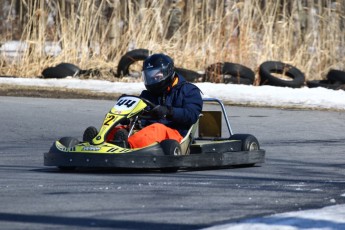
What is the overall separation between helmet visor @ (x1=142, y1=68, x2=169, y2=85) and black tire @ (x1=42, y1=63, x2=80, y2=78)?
10.5 meters

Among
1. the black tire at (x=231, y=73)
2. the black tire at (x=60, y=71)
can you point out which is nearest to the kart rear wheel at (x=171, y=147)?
the black tire at (x=231, y=73)

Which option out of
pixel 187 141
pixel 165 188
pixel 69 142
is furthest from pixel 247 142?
pixel 165 188

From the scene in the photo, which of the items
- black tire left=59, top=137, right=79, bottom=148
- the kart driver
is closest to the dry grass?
the kart driver

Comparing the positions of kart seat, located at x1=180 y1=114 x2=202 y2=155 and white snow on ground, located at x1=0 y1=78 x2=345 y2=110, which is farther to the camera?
white snow on ground, located at x1=0 y1=78 x2=345 y2=110

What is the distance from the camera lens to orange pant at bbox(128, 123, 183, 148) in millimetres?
9914

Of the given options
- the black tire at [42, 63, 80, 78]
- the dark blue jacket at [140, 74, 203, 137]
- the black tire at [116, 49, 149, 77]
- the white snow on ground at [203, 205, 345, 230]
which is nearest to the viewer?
the white snow on ground at [203, 205, 345, 230]

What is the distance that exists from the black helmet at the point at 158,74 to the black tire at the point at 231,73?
988 cm

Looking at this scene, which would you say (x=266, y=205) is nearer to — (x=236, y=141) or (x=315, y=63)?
(x=236, y=141)

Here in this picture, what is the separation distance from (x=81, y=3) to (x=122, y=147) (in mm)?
12817

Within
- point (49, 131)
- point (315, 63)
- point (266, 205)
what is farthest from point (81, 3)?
point (266, 205)

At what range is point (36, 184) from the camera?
350 inches

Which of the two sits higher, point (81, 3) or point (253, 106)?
point (81, 3)

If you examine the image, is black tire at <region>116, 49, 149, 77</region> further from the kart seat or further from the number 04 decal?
the number 04 decal

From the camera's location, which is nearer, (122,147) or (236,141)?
(122,147)
